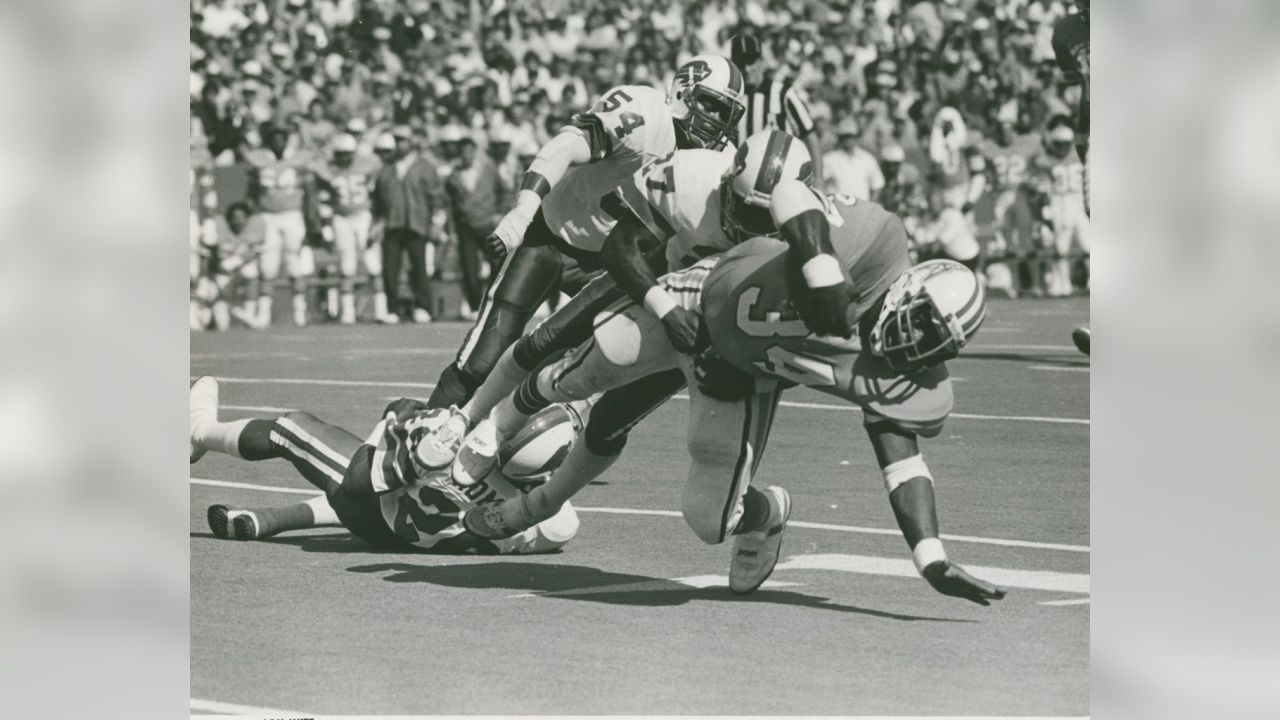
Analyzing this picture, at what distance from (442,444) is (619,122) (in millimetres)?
1505

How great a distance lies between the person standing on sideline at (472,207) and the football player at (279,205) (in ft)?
4.99

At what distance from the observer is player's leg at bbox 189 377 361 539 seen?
6.86 m

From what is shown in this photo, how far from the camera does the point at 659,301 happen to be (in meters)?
6.22

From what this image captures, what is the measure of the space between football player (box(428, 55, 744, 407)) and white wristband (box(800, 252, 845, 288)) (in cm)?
104

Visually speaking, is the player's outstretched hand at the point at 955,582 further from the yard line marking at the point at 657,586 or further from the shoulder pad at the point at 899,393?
the yard line marking at the point at 657,586

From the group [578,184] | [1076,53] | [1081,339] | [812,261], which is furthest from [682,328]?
[1081,339]

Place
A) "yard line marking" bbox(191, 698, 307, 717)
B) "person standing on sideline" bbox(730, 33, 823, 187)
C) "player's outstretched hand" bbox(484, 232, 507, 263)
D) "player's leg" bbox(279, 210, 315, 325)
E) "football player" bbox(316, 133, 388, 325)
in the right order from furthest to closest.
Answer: "football player" bbox(316, 133, 388, 325) → "player's leg" bbox(279, 210, 315, 325) → "person standing on sideline" bbox(730, 33, 823, 187) → "player's outstretched hand" bbox(484, 232, 507, 263) → "yard line marking" bbox(191, 698, 307, 717)

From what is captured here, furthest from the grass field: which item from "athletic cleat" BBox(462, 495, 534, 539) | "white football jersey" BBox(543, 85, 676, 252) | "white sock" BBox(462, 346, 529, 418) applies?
"white football jersey" BBox(543, 85, 676, 252)

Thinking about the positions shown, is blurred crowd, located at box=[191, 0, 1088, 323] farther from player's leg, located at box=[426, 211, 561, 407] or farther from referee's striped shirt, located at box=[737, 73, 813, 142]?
player's leg, located at box=[426, 211, 561, 407]

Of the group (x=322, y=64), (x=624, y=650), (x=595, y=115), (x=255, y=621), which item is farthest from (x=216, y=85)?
(x=624, y=650)

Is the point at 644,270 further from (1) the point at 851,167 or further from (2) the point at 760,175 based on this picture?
(1) the point at 851,167

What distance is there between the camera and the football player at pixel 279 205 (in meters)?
8.88
